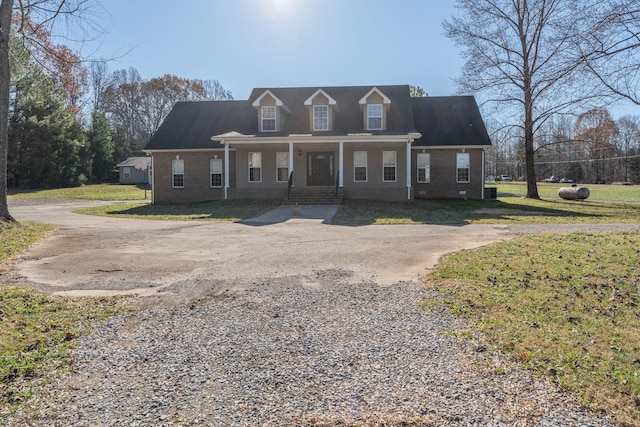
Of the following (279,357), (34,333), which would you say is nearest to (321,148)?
(34,333)

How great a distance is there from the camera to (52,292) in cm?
627

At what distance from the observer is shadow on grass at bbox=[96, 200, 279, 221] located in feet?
61.4

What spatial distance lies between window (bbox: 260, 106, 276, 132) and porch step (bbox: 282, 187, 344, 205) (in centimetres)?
459

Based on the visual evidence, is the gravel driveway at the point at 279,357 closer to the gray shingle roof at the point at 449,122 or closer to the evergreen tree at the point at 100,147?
the gray shingle roof at the point at 449,122

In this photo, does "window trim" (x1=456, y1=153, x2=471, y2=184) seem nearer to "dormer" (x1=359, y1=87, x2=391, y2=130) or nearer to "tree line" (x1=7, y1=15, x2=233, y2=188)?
"dormer" (x1=359, y1=87, x2=391, y2=130)

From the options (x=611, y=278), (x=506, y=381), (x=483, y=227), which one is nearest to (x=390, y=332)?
(x=506, y=381)

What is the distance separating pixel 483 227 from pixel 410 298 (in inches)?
381

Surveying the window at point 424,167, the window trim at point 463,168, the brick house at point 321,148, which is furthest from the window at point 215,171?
the window trim at point 463,168

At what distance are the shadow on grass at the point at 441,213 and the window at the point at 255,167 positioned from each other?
613cm

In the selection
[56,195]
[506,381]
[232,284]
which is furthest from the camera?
[56,195]

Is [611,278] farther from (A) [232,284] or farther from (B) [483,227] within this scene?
(B) [483,227]

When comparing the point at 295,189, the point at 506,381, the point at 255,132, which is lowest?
the point at 506,381

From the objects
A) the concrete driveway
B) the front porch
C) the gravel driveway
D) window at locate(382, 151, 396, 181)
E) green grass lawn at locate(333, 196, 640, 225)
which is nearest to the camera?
the gravel driveway

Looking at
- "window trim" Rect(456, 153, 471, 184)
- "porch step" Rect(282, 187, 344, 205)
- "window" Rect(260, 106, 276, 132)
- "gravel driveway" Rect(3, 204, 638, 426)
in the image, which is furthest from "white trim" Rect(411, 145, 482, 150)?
"gravel driveway" Rect(3, 204, 638, 426)
